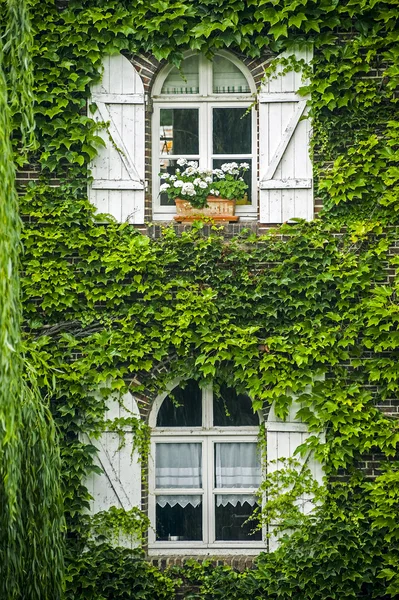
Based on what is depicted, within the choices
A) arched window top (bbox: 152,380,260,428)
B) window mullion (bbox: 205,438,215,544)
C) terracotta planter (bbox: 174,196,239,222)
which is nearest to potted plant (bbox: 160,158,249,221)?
terracotta planter (bbox: 174,196,239,222)

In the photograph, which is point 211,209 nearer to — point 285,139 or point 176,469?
point 285,139

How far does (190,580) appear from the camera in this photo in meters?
8.70

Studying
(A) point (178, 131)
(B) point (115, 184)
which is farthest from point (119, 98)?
(B) point (115, 184)

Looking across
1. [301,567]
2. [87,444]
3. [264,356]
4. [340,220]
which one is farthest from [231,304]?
[301,567]

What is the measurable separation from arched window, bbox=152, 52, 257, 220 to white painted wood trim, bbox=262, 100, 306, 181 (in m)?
0.29

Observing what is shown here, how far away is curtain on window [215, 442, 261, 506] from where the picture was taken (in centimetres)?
898

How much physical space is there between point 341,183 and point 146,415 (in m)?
2.73

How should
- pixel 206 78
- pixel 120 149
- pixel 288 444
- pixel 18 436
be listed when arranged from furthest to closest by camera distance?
pixel 206 78, pixel 120 149, pixel 288 444, pixel 18 436

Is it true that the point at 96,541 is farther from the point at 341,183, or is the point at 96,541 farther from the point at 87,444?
the point at 341,183

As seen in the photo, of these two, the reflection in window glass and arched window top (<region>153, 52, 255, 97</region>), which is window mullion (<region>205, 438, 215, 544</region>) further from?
arched window top (<region>153, 52, 255, 97</region>)

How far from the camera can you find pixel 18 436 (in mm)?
6641

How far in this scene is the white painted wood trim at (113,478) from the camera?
344 inches

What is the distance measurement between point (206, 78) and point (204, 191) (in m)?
1.09

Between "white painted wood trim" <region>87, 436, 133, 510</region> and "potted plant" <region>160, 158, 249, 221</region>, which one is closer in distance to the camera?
"white painted wood trim" <region>87, 436, 133, 510</region>
